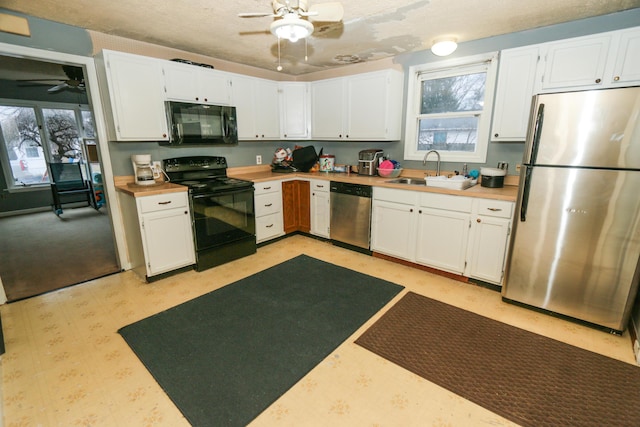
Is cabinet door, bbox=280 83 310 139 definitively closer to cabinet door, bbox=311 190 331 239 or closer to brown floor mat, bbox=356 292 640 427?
cabinet door, bbox=311 190 331 239

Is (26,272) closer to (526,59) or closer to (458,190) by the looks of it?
(458,190)

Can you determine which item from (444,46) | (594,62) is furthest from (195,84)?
(594,62)

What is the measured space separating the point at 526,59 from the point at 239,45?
2881 mm

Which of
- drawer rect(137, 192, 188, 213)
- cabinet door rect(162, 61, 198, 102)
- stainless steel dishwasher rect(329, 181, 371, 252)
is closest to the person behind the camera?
drawer rect(137, 192, 188, 213)

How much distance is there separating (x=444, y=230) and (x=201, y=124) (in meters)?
2.98

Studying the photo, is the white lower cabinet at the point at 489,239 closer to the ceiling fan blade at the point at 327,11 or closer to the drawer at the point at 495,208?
the drawer at the point at 495,208

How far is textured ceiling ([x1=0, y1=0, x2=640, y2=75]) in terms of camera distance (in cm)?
226

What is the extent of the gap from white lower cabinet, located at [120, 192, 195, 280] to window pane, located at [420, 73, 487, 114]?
10.2 feet

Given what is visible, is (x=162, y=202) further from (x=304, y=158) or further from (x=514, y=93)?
(x=514, y=93)

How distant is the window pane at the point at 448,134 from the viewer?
3387 millimetres

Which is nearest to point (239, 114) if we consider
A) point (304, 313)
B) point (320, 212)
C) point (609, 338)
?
point (320, 212)

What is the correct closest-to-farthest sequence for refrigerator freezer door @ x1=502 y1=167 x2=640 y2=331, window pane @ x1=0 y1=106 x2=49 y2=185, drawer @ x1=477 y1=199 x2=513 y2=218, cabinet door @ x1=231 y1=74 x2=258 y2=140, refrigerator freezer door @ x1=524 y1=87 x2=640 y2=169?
refrigerator freezer door @ x1=524 y1=87 x2=640 y2=169, refrigerator freezer door @ x1=502 y1=167 x2=640 y2=331, drawer @ x1=477 y1=199 x2=513 y2=218, cabinet door @ x1=231 y1=74 x2=258 y2=140, window pane @ x1=0 y1=106 x2=49 y2=185

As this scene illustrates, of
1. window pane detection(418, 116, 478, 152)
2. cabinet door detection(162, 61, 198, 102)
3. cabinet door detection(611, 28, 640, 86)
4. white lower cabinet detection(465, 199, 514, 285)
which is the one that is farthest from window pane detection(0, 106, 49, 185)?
cabinet door detection(611, 28, 640, 86)

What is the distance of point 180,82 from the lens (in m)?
3.19
